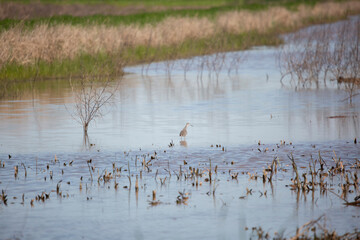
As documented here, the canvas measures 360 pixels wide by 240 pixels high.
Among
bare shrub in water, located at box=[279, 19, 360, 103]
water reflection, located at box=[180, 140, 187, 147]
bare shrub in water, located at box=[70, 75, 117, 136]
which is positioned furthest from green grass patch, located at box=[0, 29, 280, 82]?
water reflection, located at box=[180, 140, 187, 147]

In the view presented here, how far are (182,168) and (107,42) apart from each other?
59.7 feet

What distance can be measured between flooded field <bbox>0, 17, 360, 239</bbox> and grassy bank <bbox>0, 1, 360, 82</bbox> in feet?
8.30

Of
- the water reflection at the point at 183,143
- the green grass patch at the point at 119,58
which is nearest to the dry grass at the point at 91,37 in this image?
the green grass patch at the point at 119,58

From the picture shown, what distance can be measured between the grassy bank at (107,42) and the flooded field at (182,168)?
8.30ft

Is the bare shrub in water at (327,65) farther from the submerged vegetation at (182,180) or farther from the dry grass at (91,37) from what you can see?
the submerged vegetation at (182,180)

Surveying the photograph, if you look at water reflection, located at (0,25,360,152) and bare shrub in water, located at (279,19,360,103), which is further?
bare shrub in water, located at (279,19,360,103)

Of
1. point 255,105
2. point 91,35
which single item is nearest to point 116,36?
point 91,35

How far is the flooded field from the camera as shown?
8.00 metres

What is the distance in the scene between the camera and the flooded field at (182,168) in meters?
8.00

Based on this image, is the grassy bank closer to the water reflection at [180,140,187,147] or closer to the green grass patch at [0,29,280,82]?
the green grass patch at [0,29,280,82]

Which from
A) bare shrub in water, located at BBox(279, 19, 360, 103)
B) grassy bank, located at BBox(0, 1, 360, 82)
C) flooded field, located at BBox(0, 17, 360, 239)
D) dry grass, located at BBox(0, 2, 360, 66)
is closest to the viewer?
flooded field, located at BBox(0, 17, 360, 239)

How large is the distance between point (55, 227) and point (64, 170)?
2.98m

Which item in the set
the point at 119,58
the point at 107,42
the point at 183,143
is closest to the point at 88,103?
the point at 183,143

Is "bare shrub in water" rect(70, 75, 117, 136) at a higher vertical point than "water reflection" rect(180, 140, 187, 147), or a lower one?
higher
